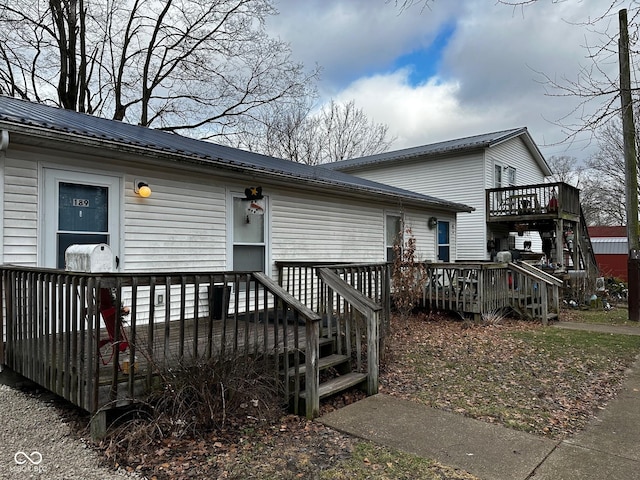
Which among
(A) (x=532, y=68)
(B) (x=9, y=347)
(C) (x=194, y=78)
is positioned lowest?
(B) (x=9, y=347)

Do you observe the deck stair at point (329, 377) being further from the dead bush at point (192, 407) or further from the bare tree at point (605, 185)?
the bare tree at point (605, 185)

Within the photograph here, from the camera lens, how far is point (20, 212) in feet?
15.9

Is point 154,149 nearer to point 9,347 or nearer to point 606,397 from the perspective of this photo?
point 9,347

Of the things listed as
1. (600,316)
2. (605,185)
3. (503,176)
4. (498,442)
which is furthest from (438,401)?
(605,185)

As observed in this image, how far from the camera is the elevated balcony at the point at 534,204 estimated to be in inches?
604

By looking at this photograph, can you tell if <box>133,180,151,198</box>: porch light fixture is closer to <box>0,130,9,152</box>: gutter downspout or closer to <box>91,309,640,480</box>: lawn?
<box>0,130,9,152</box>: gutter downspout

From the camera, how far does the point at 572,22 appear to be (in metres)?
4.86

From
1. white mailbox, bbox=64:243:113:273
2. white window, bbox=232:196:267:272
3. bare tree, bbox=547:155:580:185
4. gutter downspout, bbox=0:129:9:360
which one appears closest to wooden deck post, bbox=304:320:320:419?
white mailbox, bbox=64:243:113:273

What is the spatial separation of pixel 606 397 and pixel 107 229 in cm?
614

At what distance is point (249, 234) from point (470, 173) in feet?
41.3

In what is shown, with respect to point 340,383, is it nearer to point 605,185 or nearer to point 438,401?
point 438,401

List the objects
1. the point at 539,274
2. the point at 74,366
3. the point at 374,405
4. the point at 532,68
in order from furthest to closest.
A: the point at 539,274 → the point at 532,68 → the point at 374,405 → the point at 74,366

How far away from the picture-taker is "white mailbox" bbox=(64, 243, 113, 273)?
3691mm

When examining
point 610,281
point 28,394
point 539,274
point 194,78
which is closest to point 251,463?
point 28,394
